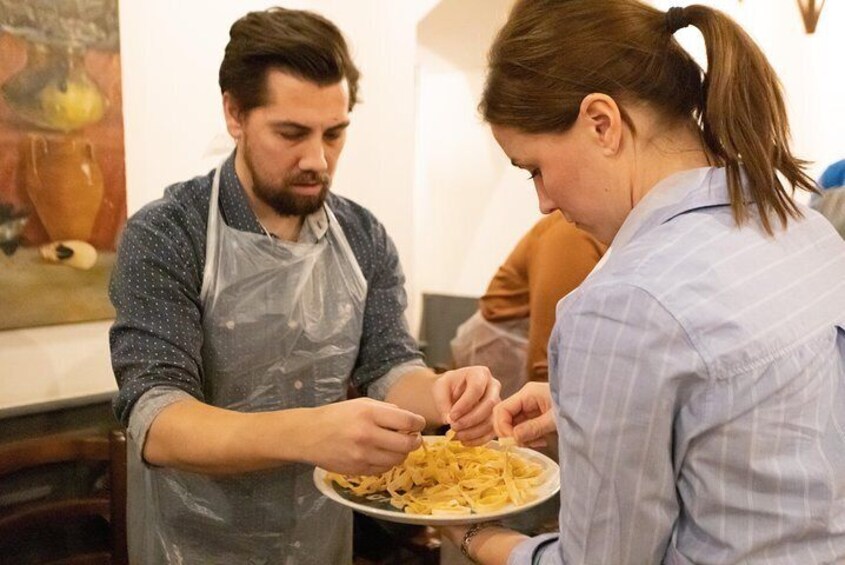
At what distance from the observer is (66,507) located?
196 centimetres

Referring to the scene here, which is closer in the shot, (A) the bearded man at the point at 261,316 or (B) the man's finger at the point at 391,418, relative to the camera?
(B) the man's finger at the point at 391,418

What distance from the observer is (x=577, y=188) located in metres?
0.90

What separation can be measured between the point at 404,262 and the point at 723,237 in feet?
7.61

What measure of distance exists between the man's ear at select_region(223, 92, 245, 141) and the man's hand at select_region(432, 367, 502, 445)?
593 millimetres

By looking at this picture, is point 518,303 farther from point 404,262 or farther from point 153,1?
point 153,1

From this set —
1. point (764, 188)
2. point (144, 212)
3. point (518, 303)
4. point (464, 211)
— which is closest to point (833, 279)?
point (764, 188)

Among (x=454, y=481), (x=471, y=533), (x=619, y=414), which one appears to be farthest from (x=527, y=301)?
(x=619, y=414)

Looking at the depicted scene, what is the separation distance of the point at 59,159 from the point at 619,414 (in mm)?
1765

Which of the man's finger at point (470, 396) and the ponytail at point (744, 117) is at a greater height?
the ponytail at point (744, 117)

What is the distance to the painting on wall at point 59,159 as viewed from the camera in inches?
77.7

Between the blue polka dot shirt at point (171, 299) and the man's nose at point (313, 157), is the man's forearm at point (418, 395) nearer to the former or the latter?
the blue polka dot shirt at point (171, 299)

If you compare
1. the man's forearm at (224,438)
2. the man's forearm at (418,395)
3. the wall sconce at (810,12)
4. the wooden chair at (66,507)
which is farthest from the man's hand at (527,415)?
the wall sconce at (810,12)

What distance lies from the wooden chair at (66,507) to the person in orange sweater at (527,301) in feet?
3.43

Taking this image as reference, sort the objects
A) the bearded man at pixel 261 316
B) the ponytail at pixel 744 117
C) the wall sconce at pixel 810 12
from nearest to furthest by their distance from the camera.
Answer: the ponytail at pixel 744 117 → the bearded man at pixel 261 316 → the wall sconce at pixel 810 12
